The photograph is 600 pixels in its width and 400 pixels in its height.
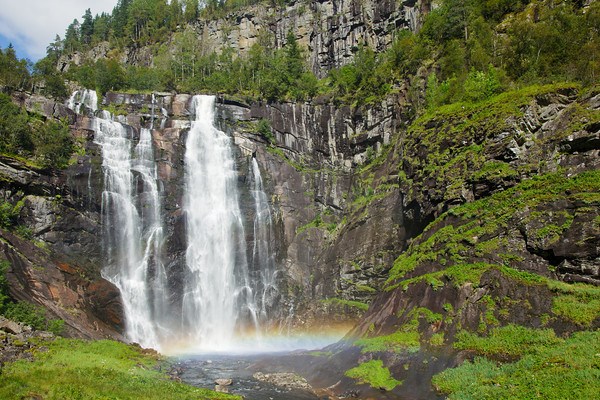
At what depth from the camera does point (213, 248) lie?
42219mm

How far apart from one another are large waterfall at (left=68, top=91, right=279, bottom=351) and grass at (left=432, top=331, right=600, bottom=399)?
2662 cm

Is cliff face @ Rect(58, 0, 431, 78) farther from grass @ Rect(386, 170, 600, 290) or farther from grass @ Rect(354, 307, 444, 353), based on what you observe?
grass @ Rect(354, 307, 444, 353)

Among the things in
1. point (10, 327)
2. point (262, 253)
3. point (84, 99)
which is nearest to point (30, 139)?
point (84, 99)

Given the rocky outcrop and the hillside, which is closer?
the hillside

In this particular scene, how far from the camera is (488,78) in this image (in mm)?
30250

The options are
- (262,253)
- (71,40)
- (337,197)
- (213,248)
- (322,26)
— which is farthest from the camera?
(71,40)

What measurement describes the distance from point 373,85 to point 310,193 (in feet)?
51.9

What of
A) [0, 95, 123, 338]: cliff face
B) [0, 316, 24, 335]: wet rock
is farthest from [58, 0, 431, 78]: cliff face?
[0, 316, 24, 335]: wet rock

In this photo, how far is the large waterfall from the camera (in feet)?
123

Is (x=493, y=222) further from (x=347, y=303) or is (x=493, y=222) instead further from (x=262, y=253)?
(x=262, y=253)

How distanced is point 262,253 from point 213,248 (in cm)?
494

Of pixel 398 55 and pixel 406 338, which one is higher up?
pixel 398 55

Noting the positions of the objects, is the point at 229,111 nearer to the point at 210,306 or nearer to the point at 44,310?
the point at 210,306

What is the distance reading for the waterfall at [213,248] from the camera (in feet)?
128
